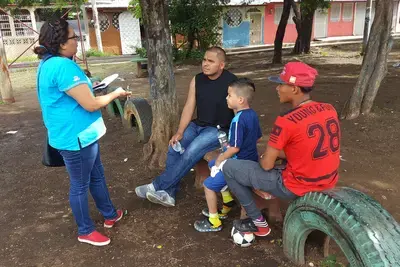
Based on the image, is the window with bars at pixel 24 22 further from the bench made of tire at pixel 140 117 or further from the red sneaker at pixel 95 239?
the red sneaker at pixel 95 239

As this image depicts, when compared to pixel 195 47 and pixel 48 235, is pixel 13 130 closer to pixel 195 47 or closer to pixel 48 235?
pixel 48 235

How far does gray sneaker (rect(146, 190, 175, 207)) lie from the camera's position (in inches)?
136

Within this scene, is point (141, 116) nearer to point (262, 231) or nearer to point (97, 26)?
point (262, 231)

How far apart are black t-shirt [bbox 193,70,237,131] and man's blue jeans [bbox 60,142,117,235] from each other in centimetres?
108

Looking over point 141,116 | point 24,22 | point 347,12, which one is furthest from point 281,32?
point 347,12

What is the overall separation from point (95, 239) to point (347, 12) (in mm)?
29758

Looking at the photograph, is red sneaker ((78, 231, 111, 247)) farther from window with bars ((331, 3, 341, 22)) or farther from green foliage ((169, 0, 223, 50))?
window with bars ((331, 3, 341, 22))

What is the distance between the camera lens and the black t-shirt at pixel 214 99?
3381mm

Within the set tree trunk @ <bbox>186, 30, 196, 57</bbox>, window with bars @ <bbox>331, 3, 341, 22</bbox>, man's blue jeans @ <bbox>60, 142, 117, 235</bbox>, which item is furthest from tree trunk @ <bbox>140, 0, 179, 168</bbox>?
window with bars @ <bbox>331, 3, 341, 22</bbox>

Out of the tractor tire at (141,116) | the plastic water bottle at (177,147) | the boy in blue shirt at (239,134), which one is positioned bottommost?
the tractor tire at (141,116)

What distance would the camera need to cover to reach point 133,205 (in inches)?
143

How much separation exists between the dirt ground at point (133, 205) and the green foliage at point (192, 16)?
9.90m

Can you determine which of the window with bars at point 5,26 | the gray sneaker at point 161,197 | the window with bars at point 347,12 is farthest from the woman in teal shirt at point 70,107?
the window with bars at point 347,12

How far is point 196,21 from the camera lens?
15734 millimetres
